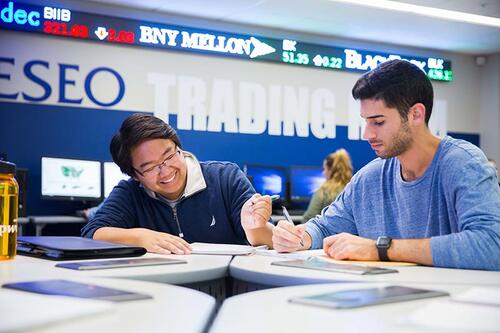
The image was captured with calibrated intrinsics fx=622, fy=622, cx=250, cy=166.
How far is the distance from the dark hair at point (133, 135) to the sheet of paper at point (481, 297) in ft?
5.16

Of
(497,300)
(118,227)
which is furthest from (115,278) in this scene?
(118,227)

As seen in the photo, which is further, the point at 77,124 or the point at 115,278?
the point at 77,124

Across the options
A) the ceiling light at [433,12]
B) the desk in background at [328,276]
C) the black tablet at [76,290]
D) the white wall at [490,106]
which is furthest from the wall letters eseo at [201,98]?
the black tablet at [76,290]

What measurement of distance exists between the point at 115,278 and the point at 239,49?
5644mm

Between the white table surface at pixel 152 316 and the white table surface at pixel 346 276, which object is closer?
the white table surface at pixel 152 316

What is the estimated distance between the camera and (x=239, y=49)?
22.0 feet

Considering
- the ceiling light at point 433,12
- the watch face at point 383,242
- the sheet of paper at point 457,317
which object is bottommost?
the sheet of paper at point 457,317

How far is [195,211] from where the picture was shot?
2.47 metres

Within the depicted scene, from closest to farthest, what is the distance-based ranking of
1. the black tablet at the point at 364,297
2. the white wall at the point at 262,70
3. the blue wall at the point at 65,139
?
the black tablet at the point at 364,297 < the blue wall at the point at 65,139 < the white wall at the point at 262,70

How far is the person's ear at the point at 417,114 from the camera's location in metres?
2.06

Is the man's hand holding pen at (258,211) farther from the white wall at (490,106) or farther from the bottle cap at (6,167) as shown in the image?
the white wall at (490,106)

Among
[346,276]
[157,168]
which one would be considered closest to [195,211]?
[157,168]

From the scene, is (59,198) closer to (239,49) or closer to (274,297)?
(239,49)

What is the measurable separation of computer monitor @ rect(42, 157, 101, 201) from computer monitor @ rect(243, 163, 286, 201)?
1536mm
